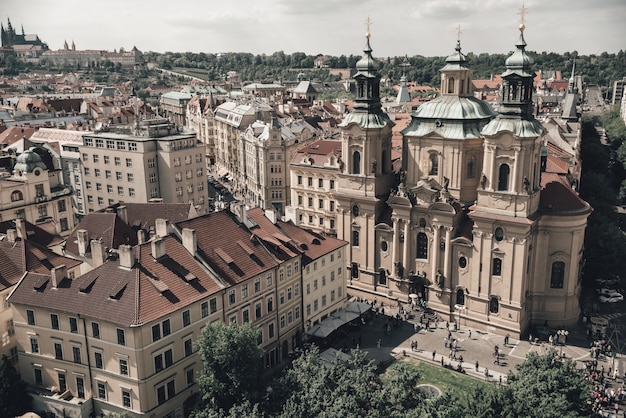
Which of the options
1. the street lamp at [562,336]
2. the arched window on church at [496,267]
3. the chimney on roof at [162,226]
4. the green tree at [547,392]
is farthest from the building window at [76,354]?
the street lamp at [562,336]

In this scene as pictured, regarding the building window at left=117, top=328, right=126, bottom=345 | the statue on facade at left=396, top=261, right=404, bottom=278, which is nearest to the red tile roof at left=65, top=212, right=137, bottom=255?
the building window at left=117, top=328, right=126, bottom=345

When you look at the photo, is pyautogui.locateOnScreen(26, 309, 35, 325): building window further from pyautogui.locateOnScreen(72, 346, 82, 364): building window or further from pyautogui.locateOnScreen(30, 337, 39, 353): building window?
pyautogui.locateOnScreen(72, 346, 82, 364): building window

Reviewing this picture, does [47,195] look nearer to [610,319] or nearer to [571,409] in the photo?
[571,409]

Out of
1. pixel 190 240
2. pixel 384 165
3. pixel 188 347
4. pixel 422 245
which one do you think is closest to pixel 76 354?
Answer: pixel 188 347

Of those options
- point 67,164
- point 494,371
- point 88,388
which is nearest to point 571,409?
point 494,371

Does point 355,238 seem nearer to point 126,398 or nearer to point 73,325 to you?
point 126,398

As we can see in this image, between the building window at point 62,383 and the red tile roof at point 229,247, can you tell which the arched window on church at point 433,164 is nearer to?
the red tile roof at point 229,247
